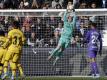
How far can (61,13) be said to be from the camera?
19.6 metres

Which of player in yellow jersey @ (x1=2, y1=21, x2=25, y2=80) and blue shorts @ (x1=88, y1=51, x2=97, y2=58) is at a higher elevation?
player in yellow jersey @ (x1=2, y1=21, x2=25, y2=80)

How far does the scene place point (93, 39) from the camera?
18969 mm

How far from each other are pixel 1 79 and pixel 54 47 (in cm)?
259

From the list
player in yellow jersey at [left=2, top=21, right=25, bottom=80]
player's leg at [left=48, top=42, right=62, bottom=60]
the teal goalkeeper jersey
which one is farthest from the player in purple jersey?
player in yellow jersey at [left=2, top=21, right=25, bottom=80]

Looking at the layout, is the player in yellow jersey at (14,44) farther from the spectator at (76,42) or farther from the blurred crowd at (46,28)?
the spectator at (76,42)

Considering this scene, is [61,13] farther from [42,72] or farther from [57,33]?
[42,72]

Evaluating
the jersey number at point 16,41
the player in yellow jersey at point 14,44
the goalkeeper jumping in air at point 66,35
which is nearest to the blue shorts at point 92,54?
the goalkeeper jumping in air at point 66,35

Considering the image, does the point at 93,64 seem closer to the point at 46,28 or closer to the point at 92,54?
the point at 92,54

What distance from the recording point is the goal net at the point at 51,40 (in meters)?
19.7

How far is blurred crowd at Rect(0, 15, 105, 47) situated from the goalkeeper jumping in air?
0.98 feet

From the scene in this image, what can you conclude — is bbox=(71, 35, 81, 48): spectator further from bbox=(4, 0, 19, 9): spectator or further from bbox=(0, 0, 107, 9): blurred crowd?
bbox=(4, 0, 19, 9): spectator

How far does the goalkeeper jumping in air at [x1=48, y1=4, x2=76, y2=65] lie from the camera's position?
19.2m

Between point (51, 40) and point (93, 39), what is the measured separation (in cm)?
165

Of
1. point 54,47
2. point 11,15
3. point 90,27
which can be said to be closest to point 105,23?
point 90,27
